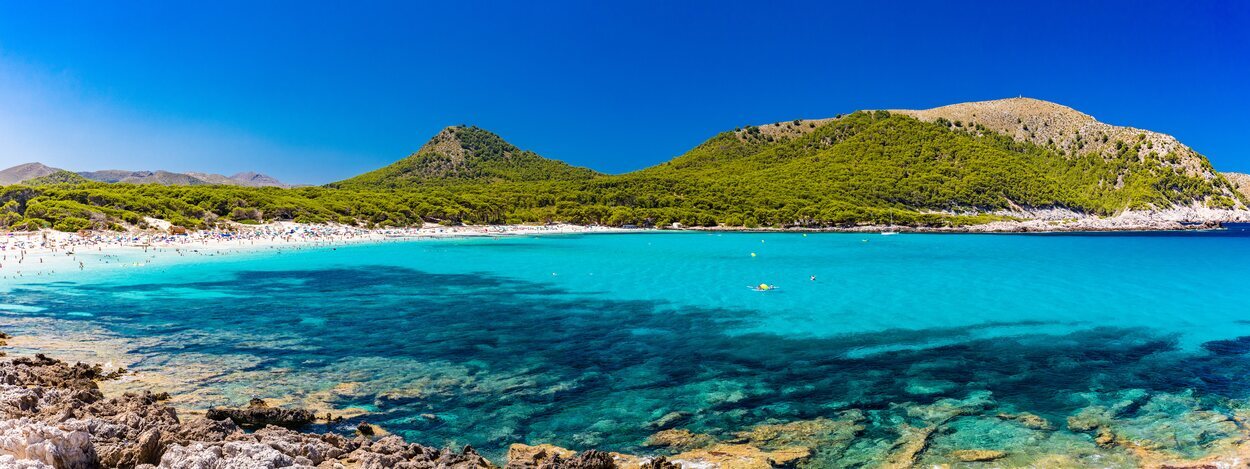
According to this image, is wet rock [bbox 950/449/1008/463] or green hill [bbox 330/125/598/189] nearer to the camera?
wet rock [bbox 950/449/1008/463]

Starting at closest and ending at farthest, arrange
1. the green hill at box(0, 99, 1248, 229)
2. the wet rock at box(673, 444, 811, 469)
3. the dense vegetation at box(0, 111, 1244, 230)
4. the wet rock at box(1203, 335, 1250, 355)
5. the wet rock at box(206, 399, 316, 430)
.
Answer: the wet rock at box(673, 444, 811, 469)
the wet rock at box(206, 399, 316, 430)
the wet rock at box(1203, 335, 1250, 355)
the dense vegetation at box(0, 111, 1244, 230)
the green hill at box(0, 99, 1248, 229)

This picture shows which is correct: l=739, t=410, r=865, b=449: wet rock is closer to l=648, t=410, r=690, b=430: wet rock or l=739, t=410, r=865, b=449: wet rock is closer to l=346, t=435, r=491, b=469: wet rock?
l=648, t=410, r=690, b=430: wet rock

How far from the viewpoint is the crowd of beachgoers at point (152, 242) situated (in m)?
33.0

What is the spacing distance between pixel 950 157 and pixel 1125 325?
13538 cm

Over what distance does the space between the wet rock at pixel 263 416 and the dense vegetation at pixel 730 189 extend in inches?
Answer: 2146

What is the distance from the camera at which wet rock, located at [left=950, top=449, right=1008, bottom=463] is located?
7723 mm

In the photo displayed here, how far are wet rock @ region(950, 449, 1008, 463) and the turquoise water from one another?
30 centimetres

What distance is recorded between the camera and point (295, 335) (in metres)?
15.1

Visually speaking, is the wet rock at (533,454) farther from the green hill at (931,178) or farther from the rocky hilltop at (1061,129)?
the rocky hilltop at (1061,129)

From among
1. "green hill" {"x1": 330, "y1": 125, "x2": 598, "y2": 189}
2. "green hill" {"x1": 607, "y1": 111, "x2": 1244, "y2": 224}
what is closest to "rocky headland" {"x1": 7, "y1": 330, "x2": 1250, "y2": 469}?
"green hill" {"x1": 607, "y1": 111, "x2": 1244, "y2": 224}

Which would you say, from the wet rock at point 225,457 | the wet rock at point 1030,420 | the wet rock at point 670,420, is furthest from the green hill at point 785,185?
the wet rock at point 1030,420

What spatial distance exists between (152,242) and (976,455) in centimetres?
5613

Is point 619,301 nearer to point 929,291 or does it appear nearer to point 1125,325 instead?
point 929,291

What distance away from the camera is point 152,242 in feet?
154
